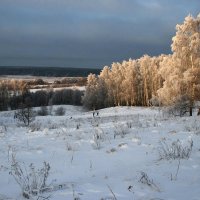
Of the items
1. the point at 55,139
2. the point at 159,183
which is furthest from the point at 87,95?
the point at 159,183

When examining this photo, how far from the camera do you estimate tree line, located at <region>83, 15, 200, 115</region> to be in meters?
30.9

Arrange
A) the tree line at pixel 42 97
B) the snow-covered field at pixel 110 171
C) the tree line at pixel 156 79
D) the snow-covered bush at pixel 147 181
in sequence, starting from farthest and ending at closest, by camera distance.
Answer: the tree line at pixel 42 97, the tree line at pixel 156 79, the snow-covered bush at pixel 147 181, the snow-covered field at pixel 110 171

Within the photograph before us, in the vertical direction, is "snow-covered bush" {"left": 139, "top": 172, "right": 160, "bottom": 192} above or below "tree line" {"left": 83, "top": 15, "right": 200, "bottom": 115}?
below

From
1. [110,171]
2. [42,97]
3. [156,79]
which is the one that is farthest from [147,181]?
[42,97]

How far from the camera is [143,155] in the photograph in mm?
7039

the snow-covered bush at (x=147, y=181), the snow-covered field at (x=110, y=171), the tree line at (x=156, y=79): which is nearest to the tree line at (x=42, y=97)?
the tree line at (x=156, y=79)

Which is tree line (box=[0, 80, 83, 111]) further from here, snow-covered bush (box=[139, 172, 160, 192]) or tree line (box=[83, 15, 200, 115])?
snow-covered bush (box=[139, 172, 160, 192])

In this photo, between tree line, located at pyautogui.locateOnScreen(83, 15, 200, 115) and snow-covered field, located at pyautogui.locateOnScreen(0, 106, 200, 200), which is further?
tree line, located at pyautogui.locateOnScreen(83, 15, 200, 115)

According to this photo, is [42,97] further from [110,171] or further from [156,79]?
[110,171]

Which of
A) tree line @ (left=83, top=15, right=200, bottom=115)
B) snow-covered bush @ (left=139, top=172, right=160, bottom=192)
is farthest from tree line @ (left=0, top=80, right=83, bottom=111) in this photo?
snow-covered bush @ (left=139, top=172, right=160, bottom=192)

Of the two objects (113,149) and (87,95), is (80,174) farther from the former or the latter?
(87,95)

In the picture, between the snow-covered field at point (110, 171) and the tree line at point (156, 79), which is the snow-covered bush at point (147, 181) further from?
the tree line at point (156, 79)

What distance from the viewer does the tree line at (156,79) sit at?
101 ft

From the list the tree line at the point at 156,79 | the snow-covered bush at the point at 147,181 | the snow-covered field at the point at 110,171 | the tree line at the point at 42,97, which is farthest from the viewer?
the tree line at the point at 42,97
